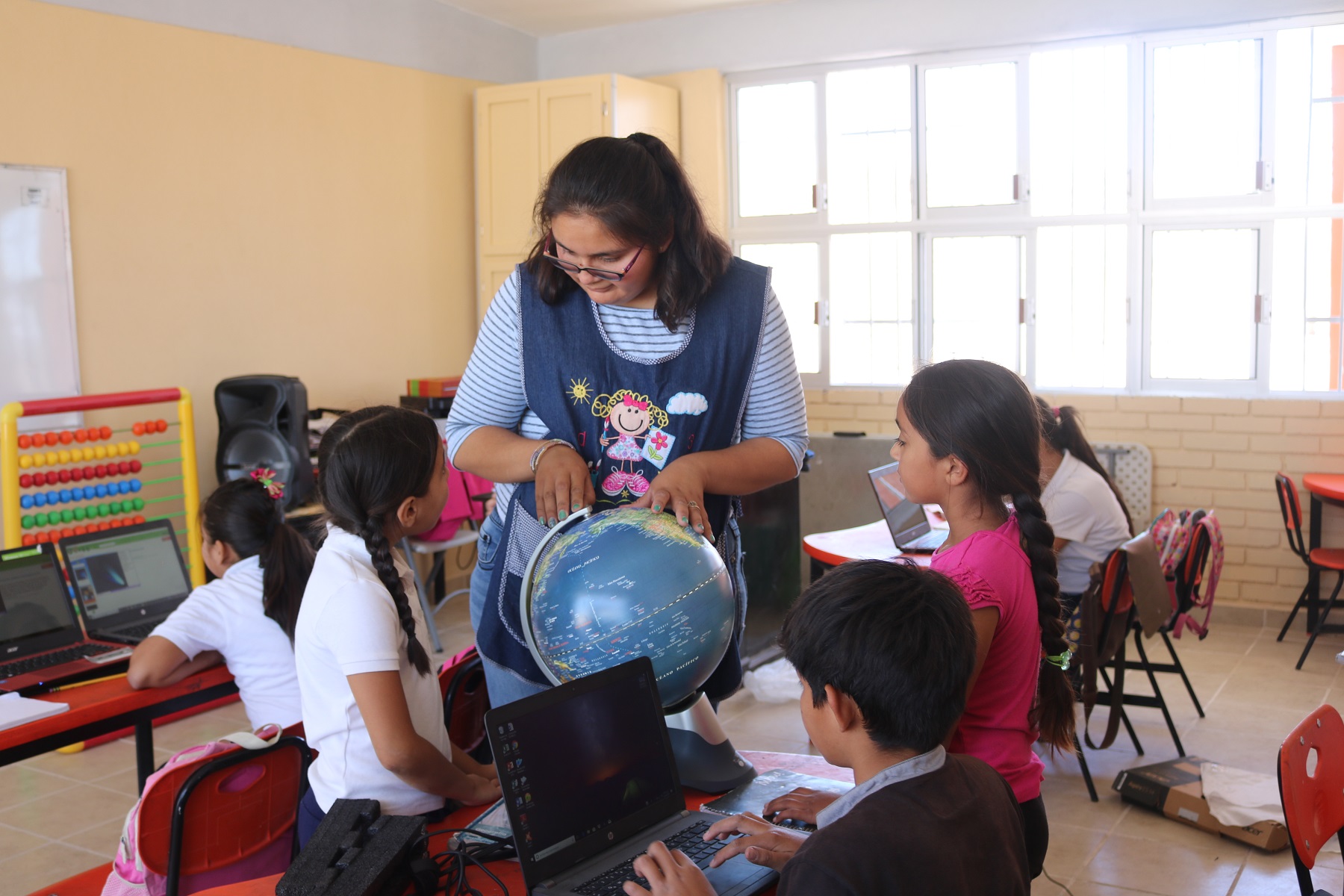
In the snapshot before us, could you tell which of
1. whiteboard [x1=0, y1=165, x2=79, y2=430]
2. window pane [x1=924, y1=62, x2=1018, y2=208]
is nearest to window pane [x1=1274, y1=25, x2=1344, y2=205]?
window pane [x1=924, y1=62, x2=1018, y2=208]

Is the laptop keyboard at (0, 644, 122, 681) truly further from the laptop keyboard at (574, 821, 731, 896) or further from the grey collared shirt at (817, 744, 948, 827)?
the grey collared shirt at (817, 744, 948, 827)

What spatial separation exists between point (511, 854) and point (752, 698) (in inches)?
119

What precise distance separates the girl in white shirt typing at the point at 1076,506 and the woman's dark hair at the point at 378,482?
7.26 ft

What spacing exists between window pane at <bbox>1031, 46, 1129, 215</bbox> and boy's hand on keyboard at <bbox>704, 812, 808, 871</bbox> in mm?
4818

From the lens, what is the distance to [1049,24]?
538cm

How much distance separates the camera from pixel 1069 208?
5.55 meters

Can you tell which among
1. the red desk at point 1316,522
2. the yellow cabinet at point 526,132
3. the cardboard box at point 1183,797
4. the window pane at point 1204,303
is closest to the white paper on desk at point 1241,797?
the cardboard box at point 1183,797

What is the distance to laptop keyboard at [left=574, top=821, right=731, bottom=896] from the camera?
1254 mm

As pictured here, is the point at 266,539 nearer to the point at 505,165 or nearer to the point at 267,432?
the point at 267,432

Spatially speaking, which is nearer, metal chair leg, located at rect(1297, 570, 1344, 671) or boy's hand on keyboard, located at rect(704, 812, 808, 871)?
boy's hand on keyboard, located at rect(704, 812, 808, 871)

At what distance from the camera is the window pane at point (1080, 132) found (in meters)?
5.42

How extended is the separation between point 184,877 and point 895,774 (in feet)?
4.29

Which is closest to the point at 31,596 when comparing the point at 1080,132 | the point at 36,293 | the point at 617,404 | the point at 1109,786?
the point at 36,293

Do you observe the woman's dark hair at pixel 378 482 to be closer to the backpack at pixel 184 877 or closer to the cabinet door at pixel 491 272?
the backpack at pixel 184 877
